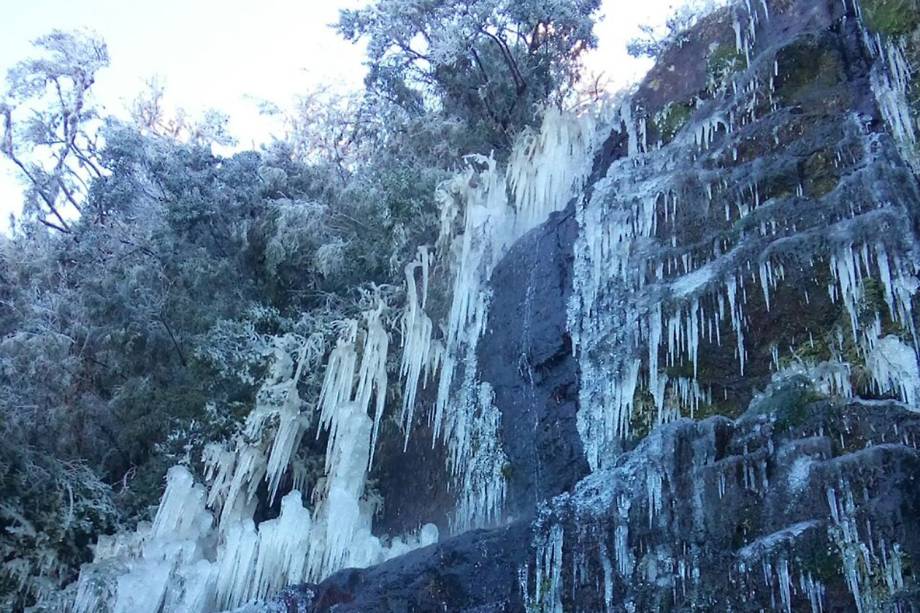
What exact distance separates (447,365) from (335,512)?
212cm

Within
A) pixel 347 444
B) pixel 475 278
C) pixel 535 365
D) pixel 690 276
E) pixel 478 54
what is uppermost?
pixel 478 54

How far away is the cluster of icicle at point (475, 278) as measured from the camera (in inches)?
385

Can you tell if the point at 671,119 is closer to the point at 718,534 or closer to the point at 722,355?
the point at 722,355

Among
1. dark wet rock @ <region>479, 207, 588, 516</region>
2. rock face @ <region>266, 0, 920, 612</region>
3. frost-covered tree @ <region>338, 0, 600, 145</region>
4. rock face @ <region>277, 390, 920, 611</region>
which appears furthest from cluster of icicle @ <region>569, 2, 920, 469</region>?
frost-covered tree @ <region>338, 0, 600, 145</region>

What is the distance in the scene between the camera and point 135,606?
9.16 m

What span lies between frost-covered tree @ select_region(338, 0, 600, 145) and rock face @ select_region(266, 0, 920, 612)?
3.03m

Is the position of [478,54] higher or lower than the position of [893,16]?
higher

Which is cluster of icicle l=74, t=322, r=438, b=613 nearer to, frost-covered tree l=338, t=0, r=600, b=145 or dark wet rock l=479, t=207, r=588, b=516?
dark wet rock l=479, t=207, r=588, b=516

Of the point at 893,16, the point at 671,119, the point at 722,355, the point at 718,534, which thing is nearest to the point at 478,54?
the point at 671,119

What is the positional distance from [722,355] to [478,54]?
8152mm

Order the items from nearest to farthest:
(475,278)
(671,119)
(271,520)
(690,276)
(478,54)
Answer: (690,276) < (271,520) < (475,278) < (671,119) < (478,54)

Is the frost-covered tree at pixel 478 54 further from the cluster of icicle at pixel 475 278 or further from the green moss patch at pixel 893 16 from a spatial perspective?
the green moss patch at pixel 893 16

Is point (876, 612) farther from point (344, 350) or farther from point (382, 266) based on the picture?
point (382, 266)

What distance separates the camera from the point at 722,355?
840cm
